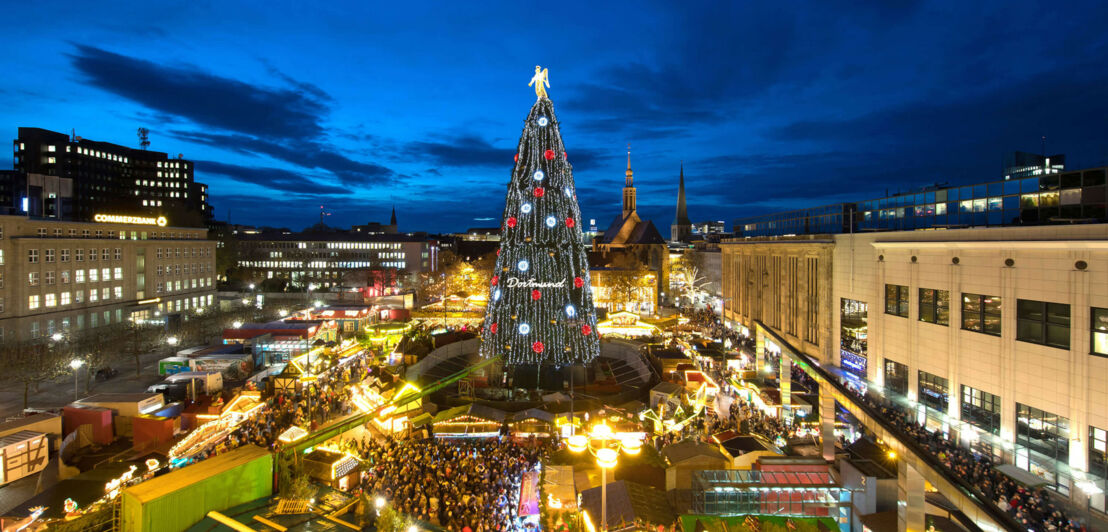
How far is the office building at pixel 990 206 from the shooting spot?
16109 mm

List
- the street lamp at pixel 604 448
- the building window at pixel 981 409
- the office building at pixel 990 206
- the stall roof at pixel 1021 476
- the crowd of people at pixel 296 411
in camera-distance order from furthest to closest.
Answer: the crowd of people at pixel 296 411, the building window at pixel 981 409, the office building at pixel 990 206, the stall roof at pixel 1021 476, the street lamp at pixel 604 448

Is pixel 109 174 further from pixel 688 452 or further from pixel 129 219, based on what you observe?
pixel 688 452

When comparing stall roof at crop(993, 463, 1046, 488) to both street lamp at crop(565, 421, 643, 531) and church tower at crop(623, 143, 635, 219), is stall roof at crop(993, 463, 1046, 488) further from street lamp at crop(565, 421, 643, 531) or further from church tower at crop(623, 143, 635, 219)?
church tower at crop(623, 143, 635, 219)

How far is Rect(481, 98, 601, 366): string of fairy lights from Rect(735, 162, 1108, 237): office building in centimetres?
1615

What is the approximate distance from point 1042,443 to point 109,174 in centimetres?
13133

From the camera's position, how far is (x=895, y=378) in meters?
22.9

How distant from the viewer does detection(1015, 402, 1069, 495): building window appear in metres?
15.3

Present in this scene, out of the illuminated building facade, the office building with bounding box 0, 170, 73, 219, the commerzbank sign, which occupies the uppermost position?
the office building with bounding box 0, 170, 73, 219

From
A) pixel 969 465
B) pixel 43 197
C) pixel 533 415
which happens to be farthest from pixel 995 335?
pixel 43 197

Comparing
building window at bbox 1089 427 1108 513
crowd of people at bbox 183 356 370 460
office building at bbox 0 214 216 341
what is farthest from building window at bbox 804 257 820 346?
office building at bbox 0 214 216 341

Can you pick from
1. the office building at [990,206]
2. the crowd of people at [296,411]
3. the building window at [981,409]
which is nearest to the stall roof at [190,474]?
the crowd of people at [296,411]

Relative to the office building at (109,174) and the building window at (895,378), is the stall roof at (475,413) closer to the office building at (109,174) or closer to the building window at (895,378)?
the building window at (895,378)

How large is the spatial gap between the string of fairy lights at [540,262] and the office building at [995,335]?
14.2m

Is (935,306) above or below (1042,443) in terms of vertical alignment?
above
